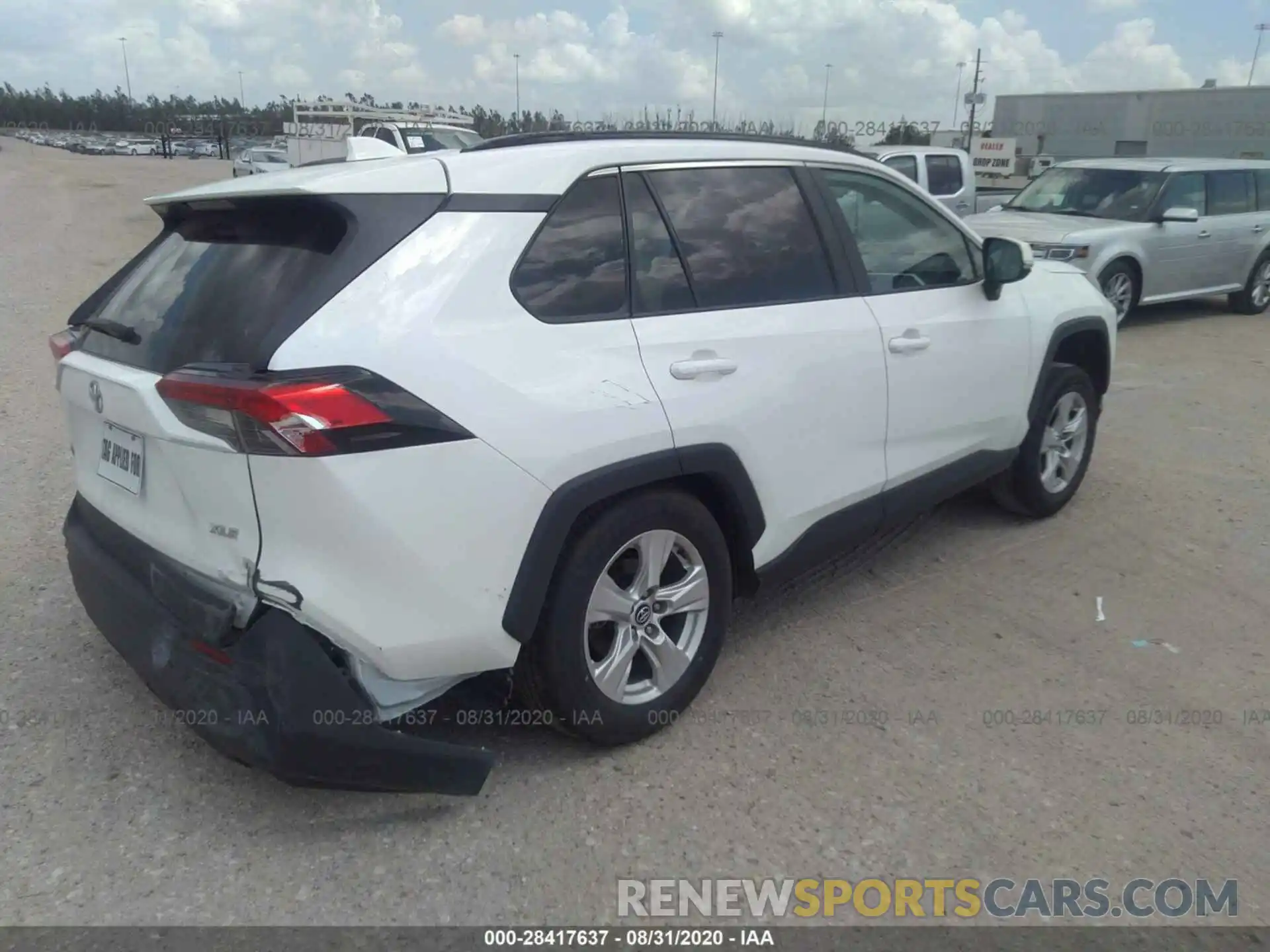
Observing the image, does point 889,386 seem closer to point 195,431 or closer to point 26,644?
point 195,431

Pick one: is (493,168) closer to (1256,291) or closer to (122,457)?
(122,457)

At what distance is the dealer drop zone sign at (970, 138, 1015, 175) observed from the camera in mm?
27797

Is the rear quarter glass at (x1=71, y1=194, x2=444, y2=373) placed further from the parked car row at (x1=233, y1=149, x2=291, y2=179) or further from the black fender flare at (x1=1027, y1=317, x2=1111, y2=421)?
the parked car row at (x1=233, y1=149, x2=291, y2=179)

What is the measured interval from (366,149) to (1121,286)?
9479 millimetres

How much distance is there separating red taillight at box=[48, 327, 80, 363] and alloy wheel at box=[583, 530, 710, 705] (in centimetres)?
184

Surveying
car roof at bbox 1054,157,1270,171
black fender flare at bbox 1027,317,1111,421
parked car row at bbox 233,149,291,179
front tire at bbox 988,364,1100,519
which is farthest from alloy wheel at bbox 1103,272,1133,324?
parked car row at bbox 233,149,291,179

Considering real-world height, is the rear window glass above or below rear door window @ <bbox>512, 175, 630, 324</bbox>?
above

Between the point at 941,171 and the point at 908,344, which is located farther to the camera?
the point at 941,171

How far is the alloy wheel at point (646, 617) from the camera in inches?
118

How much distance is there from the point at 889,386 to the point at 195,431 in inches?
94.6

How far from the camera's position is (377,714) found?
2.59 m

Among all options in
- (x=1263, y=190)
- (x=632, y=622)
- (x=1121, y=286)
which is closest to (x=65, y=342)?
(x=632, y=622)

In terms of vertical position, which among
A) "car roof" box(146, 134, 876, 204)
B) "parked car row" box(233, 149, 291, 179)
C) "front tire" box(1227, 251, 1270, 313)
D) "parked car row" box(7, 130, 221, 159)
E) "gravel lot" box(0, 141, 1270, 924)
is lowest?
"gravel lot" box(0, 141, 1270, 924)

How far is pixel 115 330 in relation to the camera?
9.61 feet
